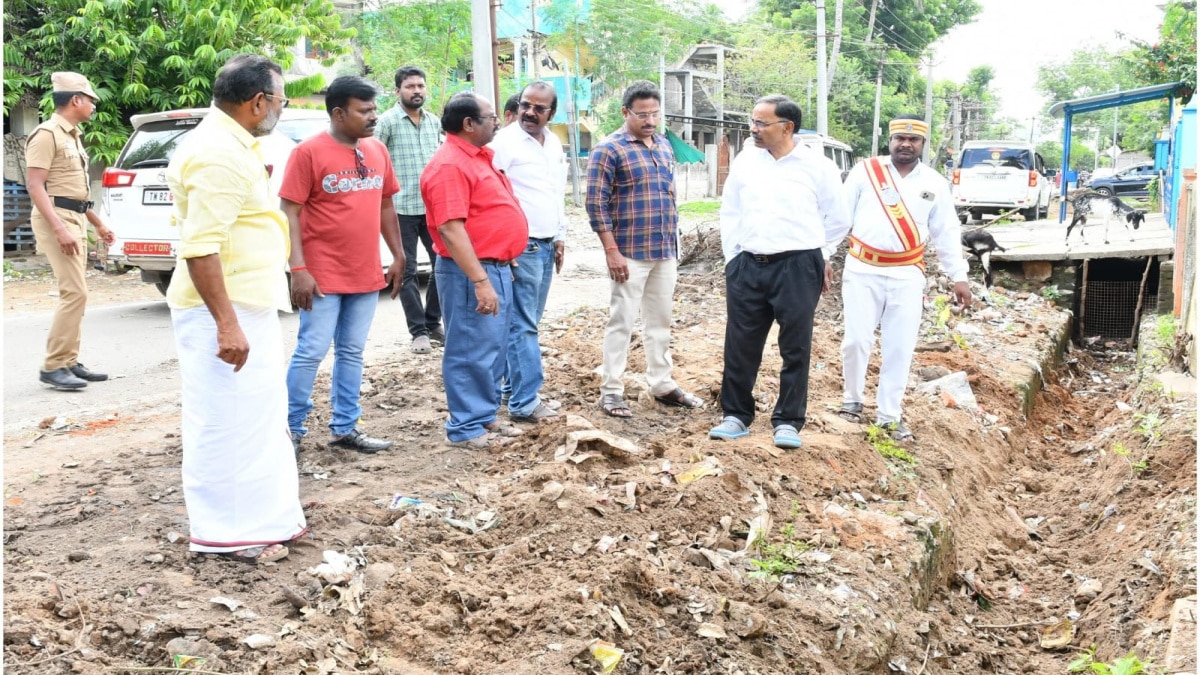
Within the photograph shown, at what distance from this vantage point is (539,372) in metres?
5.54

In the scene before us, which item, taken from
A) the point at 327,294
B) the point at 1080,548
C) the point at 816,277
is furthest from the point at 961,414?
the point at 327,294

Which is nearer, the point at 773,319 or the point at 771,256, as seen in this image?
the point at 771,256

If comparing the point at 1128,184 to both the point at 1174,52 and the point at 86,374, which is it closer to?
the point at 1174,52

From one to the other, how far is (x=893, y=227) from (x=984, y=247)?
799 cm

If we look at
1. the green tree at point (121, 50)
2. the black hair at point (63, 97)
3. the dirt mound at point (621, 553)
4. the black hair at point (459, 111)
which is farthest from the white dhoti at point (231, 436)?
the green tree at point (121, 50)

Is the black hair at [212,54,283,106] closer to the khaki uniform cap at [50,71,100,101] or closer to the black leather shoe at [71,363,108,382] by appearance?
the khaki uniform cap at [50,71,100,101]

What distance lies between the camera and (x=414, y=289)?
24.4ft

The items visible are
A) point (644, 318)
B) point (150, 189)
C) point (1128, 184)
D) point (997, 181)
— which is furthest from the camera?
point (1128, 184)

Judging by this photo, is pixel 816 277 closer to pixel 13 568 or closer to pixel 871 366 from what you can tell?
pixel 871 366

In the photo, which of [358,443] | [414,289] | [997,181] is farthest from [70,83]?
[997,181]

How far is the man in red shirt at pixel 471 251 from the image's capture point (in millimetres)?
4680

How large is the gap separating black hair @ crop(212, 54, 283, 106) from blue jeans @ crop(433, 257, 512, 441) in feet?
4.95

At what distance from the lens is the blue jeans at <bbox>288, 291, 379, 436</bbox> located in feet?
15.0

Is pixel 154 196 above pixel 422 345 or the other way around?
above
